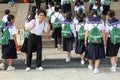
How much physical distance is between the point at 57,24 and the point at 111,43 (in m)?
3.16

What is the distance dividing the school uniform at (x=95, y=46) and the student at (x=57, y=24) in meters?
2.88

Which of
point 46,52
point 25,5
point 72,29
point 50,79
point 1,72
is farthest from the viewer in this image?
point 25,5

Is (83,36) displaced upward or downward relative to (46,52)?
upward

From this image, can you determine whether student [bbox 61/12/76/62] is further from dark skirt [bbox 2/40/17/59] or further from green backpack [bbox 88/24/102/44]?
dark skirt [bbox 2/40/17/59]

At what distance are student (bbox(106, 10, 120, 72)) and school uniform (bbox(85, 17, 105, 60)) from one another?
9.3 inches

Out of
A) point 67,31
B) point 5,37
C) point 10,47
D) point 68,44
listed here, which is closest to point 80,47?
point 68,44

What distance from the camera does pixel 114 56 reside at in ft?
36.0

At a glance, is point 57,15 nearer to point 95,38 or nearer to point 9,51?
point 9,51

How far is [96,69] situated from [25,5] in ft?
26.2

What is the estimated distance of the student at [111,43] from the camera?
10758 mm

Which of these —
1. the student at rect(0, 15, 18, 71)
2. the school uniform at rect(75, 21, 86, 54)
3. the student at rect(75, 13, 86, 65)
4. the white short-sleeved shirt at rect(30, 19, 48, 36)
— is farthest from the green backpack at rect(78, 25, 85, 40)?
the student at rect(0, 15, 18, 71)

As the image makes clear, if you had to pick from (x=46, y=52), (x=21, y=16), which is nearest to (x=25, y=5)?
(x=21, y=16)

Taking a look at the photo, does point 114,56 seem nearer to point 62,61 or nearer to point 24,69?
point 62,61

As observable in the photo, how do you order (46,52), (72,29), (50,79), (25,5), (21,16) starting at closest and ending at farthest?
(50,79) → (72,29) → (46,52) → (21,16) → (25,5)
